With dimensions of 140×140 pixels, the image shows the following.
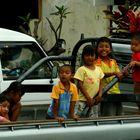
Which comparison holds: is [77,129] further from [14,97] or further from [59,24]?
[59,24]

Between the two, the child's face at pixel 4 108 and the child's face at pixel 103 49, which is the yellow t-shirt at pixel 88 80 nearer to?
the child's face at pixel 103 49

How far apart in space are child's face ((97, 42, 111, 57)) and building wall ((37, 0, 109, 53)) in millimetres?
8599

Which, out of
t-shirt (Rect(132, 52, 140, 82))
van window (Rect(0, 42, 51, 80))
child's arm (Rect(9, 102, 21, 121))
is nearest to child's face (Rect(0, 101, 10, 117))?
child's arm (Rect(9, 102, 21, 121))

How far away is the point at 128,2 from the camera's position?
10.7m

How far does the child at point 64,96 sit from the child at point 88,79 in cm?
11

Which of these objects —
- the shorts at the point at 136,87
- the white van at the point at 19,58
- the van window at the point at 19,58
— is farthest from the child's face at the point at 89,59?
the van window at the point at 19,58

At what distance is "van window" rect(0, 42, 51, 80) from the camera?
303 inches

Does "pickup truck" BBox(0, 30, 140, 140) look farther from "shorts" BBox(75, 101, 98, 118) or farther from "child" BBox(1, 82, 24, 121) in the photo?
"child" BBox(1, 82, 24, 121)

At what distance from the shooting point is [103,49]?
5.99 m

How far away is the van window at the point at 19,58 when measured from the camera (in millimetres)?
7695

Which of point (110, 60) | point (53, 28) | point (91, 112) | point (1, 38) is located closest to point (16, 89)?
point (91, 112)

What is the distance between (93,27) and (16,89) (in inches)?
377

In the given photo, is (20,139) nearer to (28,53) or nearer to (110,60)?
(110,60)

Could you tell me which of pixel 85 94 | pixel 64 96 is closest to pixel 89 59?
pixel 85 94
